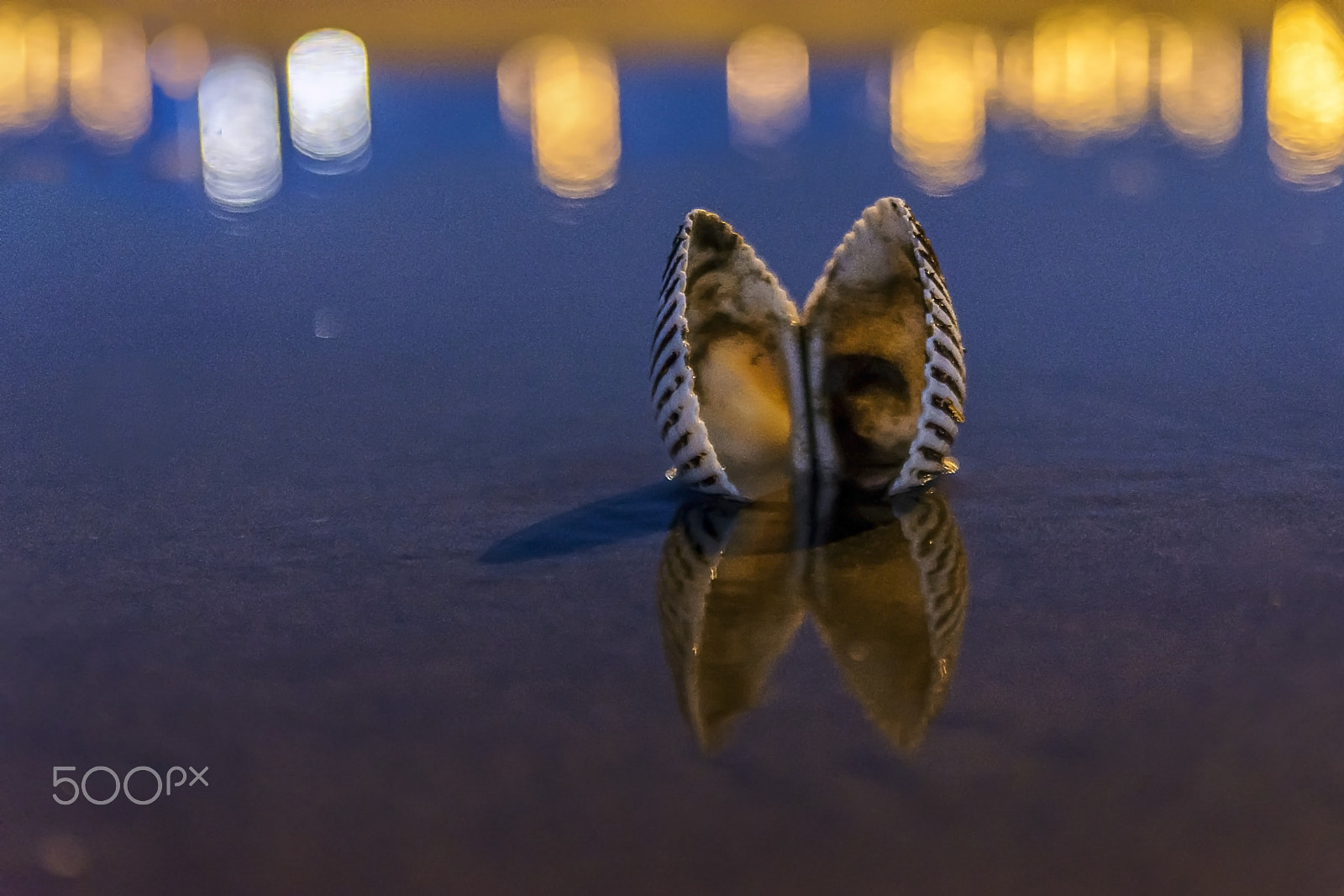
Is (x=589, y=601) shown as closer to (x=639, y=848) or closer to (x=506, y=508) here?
(x=506, y=508)

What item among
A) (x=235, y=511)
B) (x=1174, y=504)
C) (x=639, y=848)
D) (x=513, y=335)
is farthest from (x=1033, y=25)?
(x=639, y=848)

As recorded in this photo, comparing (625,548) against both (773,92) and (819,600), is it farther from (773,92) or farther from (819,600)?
(773,92)

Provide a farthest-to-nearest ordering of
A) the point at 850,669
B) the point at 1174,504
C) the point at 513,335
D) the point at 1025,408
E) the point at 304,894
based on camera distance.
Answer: the point at 513,335, the point at 1025,408, the point at 1174,504, the point at 850,669, the point at 304,894

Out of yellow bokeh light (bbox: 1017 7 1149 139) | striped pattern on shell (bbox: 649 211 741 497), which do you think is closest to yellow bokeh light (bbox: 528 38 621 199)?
yellow bokeh light (bbox: 1017 7 1149 139)

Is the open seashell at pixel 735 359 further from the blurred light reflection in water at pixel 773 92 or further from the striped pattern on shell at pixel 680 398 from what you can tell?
the blurred light reflection in water at pixel 773 92

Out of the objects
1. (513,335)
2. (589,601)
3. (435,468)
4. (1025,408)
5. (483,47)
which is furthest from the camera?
(483,47)

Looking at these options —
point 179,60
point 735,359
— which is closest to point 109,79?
point 179,60
